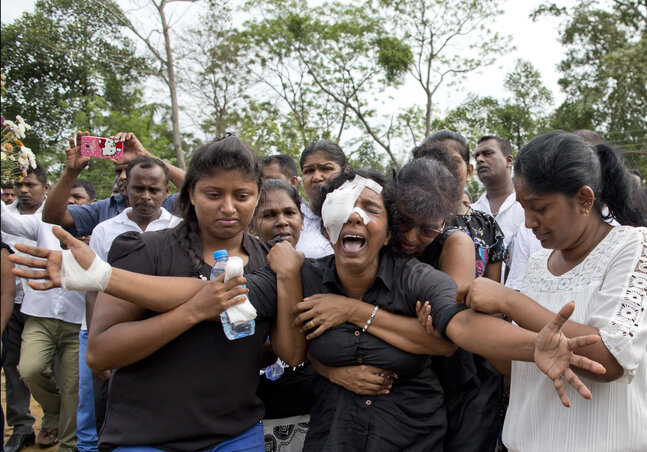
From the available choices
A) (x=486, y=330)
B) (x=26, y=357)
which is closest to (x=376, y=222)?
(x=486, y=330)

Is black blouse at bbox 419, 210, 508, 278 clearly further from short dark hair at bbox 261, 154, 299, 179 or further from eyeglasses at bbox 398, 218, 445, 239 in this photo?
short dark hair at bbox 261, 154, 299, 179

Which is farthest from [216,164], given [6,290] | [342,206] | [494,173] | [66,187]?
[494,173]

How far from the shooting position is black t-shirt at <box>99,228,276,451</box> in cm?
200

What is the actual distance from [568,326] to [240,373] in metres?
1.29

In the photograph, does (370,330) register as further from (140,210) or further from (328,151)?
(140,210)

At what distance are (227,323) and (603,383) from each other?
1.42 metres

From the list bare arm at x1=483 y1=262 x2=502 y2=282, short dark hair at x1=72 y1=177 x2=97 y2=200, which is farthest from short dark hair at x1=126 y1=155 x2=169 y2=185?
short dark hair at x1=72 y1=177 x2=97 y2=200

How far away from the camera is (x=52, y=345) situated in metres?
5.18

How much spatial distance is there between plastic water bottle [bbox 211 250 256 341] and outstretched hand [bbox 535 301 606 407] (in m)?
1.09

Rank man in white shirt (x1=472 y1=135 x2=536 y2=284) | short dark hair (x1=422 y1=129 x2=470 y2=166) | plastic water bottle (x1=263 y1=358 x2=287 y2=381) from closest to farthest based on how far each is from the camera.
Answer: plastic water bottle (x1=263 y1=358 x2=287 y2=381), short dark hair (x1=422 y1=129 x2=470 y2=166), man in white shirt (x1=472 y1=135 x2=536 y2=284)

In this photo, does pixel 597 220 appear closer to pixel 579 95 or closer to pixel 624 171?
pixel 624 171

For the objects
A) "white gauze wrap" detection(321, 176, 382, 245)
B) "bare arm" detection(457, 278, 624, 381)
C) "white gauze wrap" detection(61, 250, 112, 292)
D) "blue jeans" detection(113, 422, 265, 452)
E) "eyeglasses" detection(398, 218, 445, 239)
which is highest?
"white gauze wrap" detection(321, 176, 382, 245)

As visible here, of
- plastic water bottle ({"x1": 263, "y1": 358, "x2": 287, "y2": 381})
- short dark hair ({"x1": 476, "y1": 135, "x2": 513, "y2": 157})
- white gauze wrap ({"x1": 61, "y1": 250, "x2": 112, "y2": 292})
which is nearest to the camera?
white gauze wrap ({"x1": 61, "y1": 250, "x2": 112, "y2": 292})

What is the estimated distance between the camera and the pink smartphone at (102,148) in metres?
3.96
